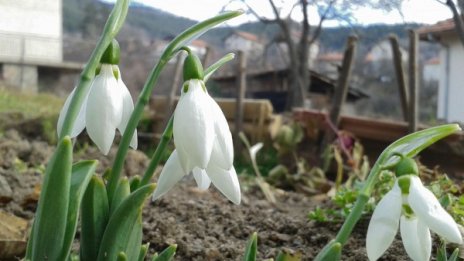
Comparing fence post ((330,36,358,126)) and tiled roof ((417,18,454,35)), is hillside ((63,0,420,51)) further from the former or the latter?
tiled roof ((417,18,454,35))

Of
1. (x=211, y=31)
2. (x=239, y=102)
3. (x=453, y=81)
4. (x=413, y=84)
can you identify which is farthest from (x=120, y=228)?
(x=239, y=102)

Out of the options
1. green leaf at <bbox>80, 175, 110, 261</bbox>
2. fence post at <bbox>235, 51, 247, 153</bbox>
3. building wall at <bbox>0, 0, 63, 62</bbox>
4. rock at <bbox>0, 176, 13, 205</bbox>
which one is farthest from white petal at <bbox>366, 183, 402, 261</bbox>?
building wall at <bbox>0, 0, 63, 62</bbox>

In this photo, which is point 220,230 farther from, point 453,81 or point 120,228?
point 453,81

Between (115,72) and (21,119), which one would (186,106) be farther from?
(21,119)

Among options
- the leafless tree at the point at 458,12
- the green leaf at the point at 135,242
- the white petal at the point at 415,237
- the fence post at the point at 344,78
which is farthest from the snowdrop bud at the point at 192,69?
the fence post at the point at 344,78

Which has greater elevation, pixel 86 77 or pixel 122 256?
pixel 86 77

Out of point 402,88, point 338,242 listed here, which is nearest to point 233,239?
point 338,242
